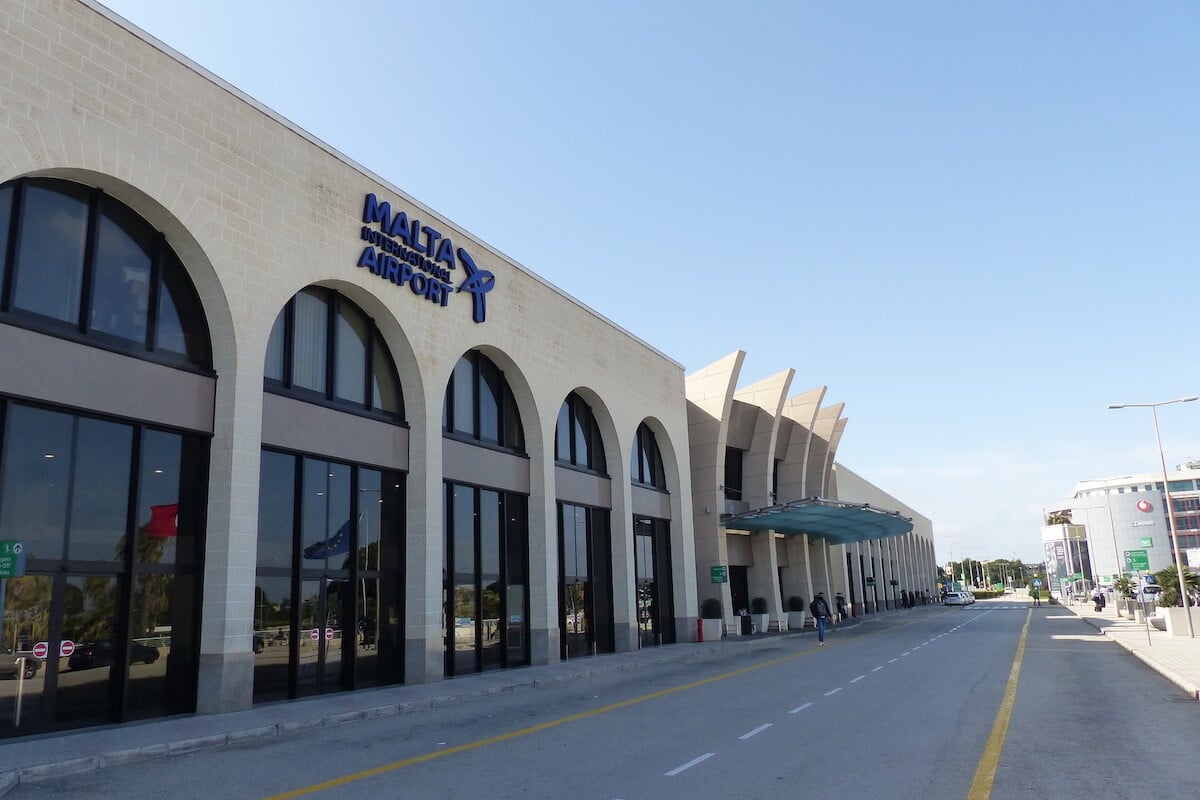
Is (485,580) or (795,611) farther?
(795,611)

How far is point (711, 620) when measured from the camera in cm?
3591

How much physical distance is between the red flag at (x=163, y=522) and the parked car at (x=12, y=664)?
2.69 m

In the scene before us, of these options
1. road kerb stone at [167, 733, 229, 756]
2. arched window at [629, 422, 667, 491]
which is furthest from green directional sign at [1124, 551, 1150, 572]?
road kerb stone at [167, 733, 229, 756]

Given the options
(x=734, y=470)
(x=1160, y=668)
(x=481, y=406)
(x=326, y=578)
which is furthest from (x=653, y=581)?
(x=326, y=578)

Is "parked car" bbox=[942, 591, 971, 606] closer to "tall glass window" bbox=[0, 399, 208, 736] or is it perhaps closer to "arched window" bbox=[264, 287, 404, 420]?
"arched window" bbox=[264, 287, 404, 420]

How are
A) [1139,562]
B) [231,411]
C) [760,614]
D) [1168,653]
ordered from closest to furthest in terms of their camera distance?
[231,411]
[1168,653]
[1139,562]
[760,614]

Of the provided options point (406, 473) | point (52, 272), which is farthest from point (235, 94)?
point (406, 473)

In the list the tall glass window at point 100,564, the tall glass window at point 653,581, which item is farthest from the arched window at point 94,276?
the tall glass window at point 653,581

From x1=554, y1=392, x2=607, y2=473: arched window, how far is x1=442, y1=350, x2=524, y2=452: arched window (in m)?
2.28

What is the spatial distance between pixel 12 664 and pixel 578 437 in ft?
62.9

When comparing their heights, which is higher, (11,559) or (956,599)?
(11,559)

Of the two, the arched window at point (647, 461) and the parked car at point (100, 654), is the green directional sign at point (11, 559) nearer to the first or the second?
the parked car at point (100, 654)

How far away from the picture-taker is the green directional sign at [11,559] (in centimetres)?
1123

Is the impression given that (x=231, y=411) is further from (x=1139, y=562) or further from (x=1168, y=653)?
(x=1139, y=562)
